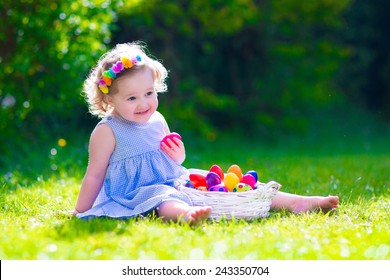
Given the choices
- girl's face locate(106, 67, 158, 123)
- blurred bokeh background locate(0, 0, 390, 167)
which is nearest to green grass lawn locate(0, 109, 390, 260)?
girl's face locate(106, 67, 158, 123)

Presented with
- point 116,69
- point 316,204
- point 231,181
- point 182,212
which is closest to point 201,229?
point 182,212

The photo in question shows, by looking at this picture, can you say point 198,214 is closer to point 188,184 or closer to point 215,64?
point 188,184

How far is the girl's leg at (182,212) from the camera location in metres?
2.87

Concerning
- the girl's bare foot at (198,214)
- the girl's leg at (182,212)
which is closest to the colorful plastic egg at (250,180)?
the girl's leg at (182,212)

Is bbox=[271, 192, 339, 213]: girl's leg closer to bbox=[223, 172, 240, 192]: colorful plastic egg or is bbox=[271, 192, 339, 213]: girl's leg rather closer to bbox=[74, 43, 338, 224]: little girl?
bbox=[74, 43, 338, 224]: little girl

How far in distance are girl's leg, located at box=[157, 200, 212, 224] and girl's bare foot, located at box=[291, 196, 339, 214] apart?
2.24 feet

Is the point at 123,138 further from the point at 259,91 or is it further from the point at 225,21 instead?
the point at 259,91

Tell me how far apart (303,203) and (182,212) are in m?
0.76

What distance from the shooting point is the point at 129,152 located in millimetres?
3439

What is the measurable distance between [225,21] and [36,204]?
5.32 metres

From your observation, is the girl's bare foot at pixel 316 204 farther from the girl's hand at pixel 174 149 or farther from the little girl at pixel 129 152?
the girl's hand at pixel 174 149

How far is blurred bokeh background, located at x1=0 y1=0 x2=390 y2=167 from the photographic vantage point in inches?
242

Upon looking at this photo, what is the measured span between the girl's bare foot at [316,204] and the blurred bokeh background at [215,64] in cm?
326
